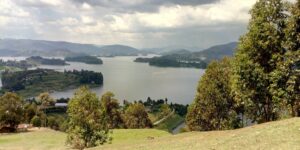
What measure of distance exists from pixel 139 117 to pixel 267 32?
93.6 meters

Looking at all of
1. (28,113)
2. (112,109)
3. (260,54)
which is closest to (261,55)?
(260,54)

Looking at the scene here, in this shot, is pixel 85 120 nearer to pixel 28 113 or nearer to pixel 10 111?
pixel 10 111

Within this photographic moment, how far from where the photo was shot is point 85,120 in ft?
167

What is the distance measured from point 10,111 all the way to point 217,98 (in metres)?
63.5

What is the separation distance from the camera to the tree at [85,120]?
50938 millimetres

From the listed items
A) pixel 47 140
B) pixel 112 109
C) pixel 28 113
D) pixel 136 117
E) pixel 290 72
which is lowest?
pixel 136 117

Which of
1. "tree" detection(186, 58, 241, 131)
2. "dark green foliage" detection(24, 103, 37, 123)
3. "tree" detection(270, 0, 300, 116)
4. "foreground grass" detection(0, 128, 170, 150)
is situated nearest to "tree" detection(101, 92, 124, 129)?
"dark green foliage" detection(24, 103, 37, 123)

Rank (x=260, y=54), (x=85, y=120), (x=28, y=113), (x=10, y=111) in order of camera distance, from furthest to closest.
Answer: (x=28, y=113)
(x=10, y=111)
(x=85, y=120)
(x=260, y=54)

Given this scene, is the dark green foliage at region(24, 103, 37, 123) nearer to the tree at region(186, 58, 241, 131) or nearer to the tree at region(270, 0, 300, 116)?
the tree at region(186, 58, 241, 131)

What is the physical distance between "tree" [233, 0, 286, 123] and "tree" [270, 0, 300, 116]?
48.7 inches

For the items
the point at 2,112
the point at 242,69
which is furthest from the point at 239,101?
the point at 2,112

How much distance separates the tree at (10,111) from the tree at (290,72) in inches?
3129

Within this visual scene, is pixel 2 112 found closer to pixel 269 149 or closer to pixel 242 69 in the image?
pixel 242 69

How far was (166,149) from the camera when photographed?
36562mm
